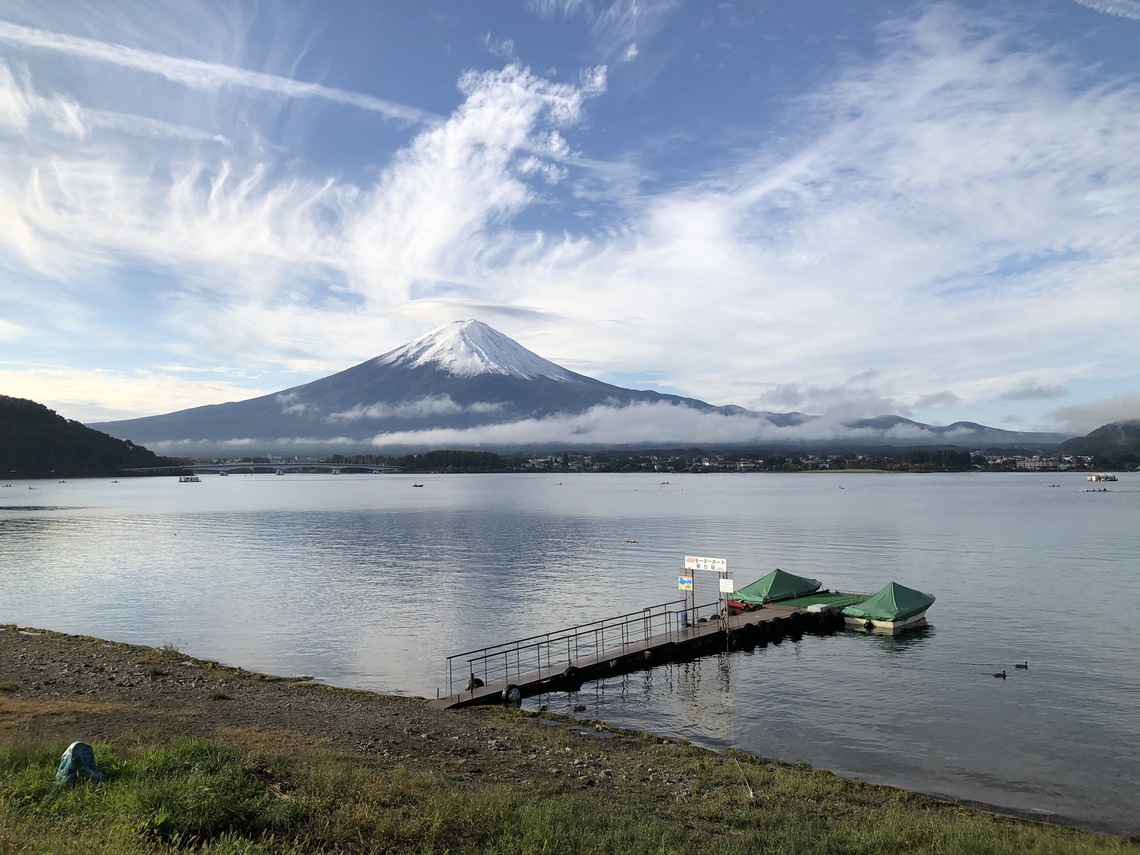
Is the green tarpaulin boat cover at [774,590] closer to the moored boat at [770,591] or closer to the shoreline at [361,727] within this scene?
A: the moored boat at [770,591]

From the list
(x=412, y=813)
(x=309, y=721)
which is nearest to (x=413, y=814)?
(x=412, y=813)

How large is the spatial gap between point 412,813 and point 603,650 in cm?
1819

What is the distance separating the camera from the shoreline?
47.2 ft

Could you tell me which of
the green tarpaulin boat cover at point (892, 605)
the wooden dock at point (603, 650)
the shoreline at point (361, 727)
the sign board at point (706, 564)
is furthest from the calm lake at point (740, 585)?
the sign board at point (706, 564)

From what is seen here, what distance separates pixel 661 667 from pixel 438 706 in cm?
947

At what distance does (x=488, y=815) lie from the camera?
10203 mm

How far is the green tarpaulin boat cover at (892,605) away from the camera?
107 feet

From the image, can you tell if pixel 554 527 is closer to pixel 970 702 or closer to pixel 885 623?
pixel 885 623

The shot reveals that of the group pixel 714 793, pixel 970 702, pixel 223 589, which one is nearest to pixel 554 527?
pixel 223 589

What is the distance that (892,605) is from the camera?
3272cm

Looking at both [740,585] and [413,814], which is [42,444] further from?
[413,814]

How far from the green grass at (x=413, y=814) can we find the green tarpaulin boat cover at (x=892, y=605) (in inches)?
767

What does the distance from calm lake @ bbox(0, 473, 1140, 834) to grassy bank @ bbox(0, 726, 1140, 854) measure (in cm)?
430

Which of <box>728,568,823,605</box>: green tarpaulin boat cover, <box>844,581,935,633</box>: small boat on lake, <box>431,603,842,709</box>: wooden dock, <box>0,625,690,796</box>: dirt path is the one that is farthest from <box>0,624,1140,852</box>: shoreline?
<box>728,568,823,605</box>: green tarpaulin boat cover
